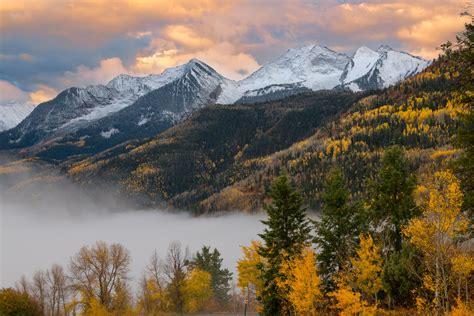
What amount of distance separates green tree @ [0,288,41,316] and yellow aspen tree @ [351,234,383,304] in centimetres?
6454

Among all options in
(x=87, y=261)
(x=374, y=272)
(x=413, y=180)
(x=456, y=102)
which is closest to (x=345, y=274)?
(x=374, y=272)

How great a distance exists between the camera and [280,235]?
169ft

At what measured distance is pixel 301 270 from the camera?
4500 cm

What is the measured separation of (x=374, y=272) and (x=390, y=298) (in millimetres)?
3799

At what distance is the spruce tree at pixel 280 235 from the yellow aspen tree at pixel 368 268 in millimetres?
8693

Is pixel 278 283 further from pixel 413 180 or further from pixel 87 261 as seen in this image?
pixel 87 261

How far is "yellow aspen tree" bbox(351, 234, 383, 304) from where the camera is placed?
41281 mm

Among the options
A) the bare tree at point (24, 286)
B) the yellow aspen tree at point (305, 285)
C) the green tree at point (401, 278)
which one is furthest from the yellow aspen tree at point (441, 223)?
the bare tree at point (24, 286)

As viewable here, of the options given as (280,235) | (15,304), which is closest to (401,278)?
(280,235)

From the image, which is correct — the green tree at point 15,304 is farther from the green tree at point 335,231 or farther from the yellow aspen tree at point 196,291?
the green tree at point 335,231

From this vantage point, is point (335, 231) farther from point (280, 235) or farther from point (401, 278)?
point (401, 278)

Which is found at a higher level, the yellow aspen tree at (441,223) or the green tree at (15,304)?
the yellow aspen tree at (441,223)

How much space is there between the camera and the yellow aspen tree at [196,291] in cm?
8881

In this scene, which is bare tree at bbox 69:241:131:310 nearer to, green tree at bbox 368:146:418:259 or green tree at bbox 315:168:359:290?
green tree at bbox 315:168:359:290
